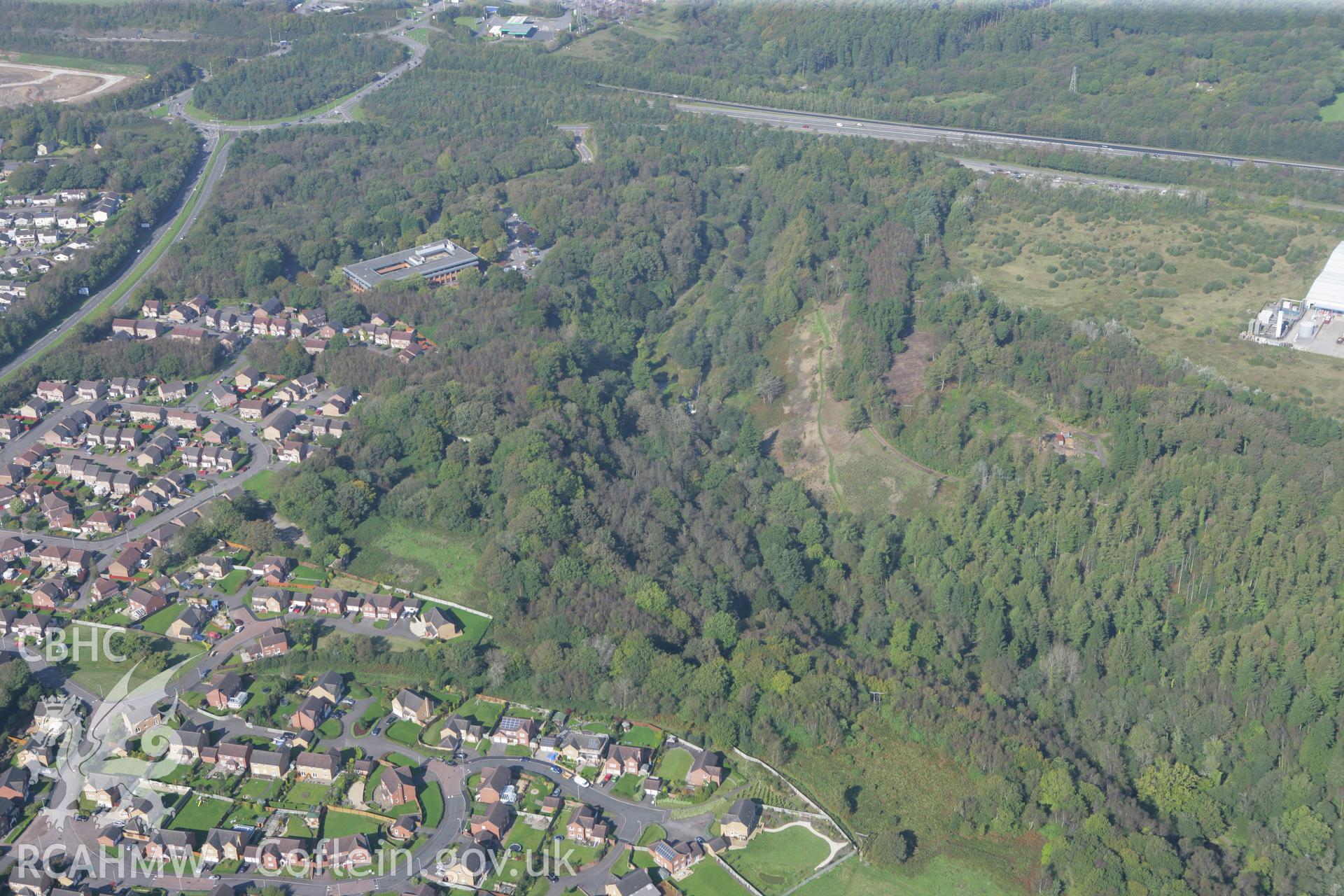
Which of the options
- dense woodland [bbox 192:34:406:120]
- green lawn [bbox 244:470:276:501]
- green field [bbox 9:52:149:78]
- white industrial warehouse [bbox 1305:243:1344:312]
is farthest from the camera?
green field [bbox 9:52:149:78]

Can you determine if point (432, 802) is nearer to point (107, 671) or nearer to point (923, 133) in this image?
point (107, 671)

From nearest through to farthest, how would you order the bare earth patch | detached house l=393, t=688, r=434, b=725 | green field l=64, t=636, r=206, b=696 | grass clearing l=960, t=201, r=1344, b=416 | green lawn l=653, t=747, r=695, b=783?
green lawn l=653, t=747, r=695, b=783
detached house l=393, t=688, r=434, b=725
green field l=64, t=636, r=206, b=696
grass clearing l=960, t=201, r=1344, b=416
the bare earth patch

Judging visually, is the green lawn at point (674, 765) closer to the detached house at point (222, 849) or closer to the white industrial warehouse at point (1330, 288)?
the detached house at point (222, 849)

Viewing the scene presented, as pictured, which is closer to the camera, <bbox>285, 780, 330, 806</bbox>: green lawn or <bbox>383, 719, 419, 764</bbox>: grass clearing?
<bbox>285, 780, 330, 806</bbox>: green lawn

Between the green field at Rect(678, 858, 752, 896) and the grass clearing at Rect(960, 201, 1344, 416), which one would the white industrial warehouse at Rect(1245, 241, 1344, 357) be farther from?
the green field at Rect(678, 858, 752, 896)

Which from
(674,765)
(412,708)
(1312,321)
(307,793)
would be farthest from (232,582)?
(1312,321)

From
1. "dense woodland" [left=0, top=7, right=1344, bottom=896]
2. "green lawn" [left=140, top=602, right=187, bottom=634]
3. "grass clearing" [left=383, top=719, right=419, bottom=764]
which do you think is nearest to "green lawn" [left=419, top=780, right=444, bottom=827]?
"grass clearing" [left=383, top=719, right=419, bottom=764]
